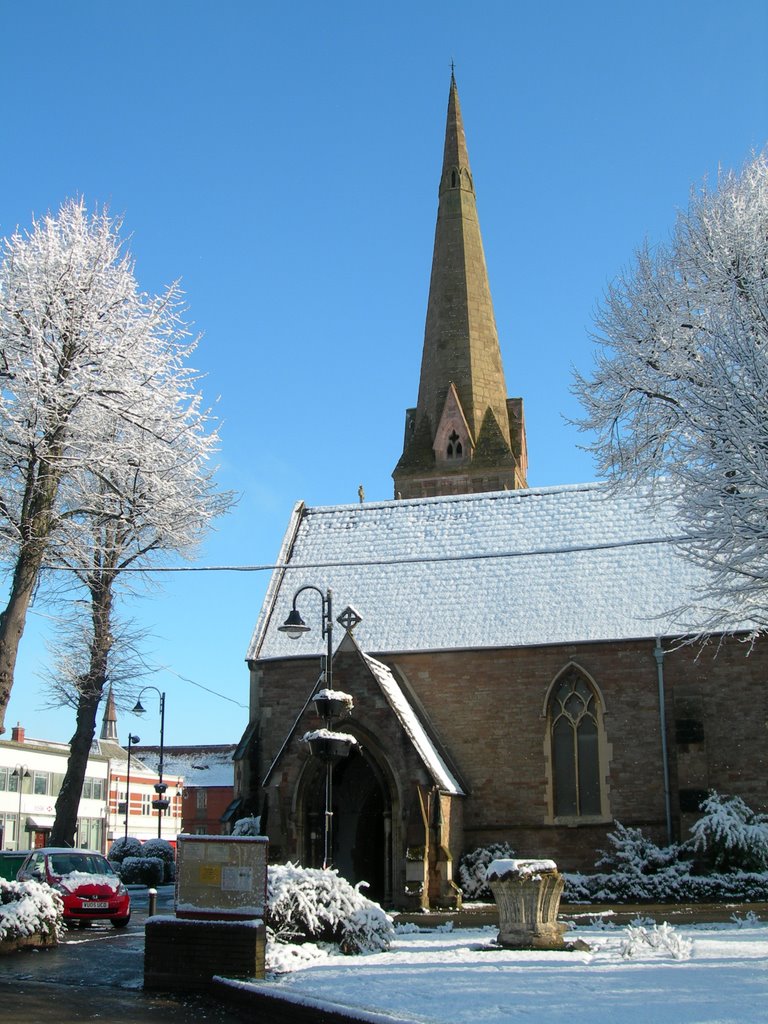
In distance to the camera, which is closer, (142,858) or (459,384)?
(142,858)

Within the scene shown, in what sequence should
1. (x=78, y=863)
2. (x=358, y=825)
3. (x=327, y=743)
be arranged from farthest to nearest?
(x=358, y=825)
(x=78, y=863)
(x=327, y=743)

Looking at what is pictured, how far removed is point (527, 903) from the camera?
48.5 feet

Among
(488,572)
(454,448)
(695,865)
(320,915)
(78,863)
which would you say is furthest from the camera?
(454,448)

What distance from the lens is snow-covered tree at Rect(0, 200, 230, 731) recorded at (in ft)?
58.0

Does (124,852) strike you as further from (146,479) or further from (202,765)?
(202,765)

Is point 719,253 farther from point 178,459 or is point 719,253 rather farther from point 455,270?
point 455,270

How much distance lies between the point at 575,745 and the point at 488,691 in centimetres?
229

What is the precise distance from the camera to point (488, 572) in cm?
2745

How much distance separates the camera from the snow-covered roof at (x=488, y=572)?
83.7 ft

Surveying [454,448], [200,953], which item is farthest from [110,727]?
[200,953]

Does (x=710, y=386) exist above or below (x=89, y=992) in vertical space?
above

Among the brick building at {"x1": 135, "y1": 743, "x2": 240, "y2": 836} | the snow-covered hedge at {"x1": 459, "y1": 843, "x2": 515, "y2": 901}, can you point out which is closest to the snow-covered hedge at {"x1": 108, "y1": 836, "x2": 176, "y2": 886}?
the snow-covered hedge at {"x1": 459, "y1": 843, "x2": 515, "y2": 901}

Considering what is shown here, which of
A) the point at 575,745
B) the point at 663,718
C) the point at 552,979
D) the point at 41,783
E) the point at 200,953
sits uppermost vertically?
the point at 663,718

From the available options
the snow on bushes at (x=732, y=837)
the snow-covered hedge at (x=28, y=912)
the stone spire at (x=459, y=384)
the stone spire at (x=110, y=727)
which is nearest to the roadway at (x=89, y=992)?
the snow-covered hedge at (x=28, y=912)
